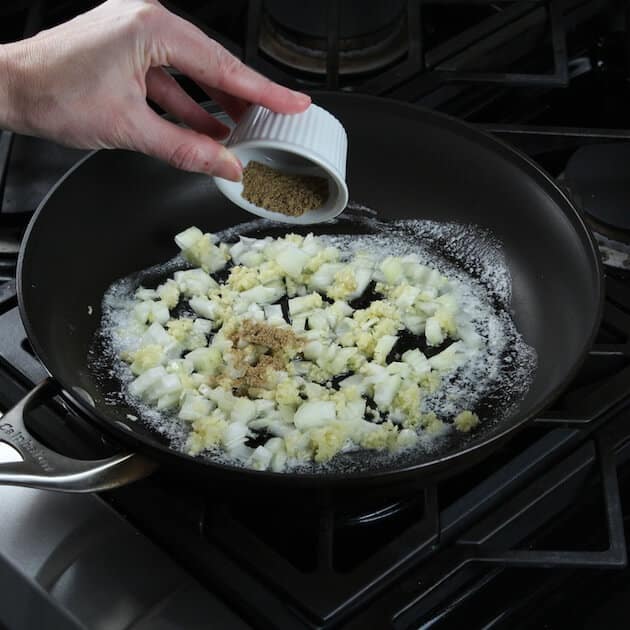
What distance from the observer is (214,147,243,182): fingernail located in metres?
0.89

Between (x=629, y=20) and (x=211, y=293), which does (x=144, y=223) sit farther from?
(x=629, y=20)

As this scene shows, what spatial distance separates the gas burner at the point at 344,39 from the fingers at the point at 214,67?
44cm

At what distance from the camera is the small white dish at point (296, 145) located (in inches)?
37.9

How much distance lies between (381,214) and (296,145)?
270 mm

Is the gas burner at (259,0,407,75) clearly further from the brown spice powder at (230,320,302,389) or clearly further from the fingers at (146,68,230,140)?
the brown spice powder at (230,320,302,389)

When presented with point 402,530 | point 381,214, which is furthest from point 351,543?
point 381,214

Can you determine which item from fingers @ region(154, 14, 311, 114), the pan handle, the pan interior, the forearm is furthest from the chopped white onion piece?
the forearm

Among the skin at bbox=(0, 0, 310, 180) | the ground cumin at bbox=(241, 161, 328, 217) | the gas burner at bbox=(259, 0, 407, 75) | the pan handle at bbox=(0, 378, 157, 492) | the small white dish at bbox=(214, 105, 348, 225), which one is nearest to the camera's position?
the pan handle at bbox=(0, 378, 157, 492)

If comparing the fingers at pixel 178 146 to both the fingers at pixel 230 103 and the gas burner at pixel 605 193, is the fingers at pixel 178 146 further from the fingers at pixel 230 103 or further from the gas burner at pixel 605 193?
the gas burner at pixel 605 193

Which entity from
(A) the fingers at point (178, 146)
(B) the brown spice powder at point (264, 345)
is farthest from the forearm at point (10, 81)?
(B) the brown spice powder at point (264, 345)

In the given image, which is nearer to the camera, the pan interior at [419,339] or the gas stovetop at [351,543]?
the gas stovetop at [351,543]

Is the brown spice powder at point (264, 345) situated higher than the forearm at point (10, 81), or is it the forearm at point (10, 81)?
the forearm at point (10, 81)

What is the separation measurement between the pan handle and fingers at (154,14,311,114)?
0.38 meters

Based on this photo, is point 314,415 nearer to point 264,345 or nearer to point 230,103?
point 264,345
